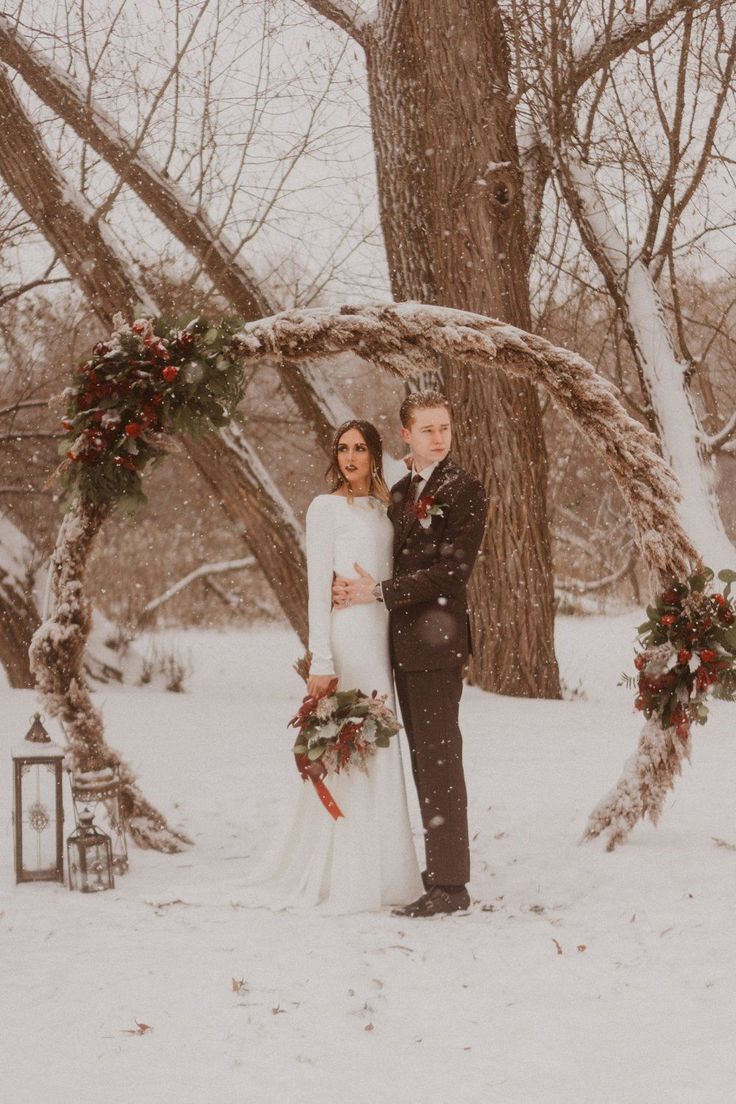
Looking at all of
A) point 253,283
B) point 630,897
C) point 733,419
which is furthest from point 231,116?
point 630,897

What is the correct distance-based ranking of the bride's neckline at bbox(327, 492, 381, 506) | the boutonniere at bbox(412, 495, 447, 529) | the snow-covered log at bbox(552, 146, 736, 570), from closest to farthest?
the boutonniere at bbox(412, 495, 447, 529) < the bride's neckline at bbox(327, 492, 381, 506) < the snow-covered log at bbox(552, 146, 736, 570)

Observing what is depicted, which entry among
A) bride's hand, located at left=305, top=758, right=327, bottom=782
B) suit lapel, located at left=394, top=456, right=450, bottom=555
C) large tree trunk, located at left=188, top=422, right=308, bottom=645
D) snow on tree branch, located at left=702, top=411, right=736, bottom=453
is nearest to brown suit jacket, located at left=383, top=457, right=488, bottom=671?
suit lapel, located at left=394, top=456, right=450, bottom=555

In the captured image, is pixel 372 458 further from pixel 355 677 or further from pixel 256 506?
pixel 256 506

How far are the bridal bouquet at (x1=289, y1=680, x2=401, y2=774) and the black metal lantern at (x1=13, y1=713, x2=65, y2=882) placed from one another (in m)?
1.19

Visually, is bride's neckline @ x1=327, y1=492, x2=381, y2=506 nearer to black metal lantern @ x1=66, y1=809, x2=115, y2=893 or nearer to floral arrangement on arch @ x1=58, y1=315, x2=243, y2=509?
floral arrangement on arch @ x1=58, y1=315, x2=243, y2=509

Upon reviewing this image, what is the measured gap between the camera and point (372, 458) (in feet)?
15.2

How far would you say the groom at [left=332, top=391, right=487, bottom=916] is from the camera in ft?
14.7

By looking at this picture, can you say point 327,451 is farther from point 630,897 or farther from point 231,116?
point 630,897

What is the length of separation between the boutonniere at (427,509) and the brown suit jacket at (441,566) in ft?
0.06

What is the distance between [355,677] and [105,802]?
1.31 m

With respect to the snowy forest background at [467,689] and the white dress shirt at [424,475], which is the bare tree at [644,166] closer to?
the snowy forest background at [467,689]

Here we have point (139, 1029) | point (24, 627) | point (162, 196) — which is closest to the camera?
point (139, 1029)

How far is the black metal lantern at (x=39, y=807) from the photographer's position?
4941 millimetres

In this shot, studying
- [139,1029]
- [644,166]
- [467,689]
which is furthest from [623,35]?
[139,1029]
